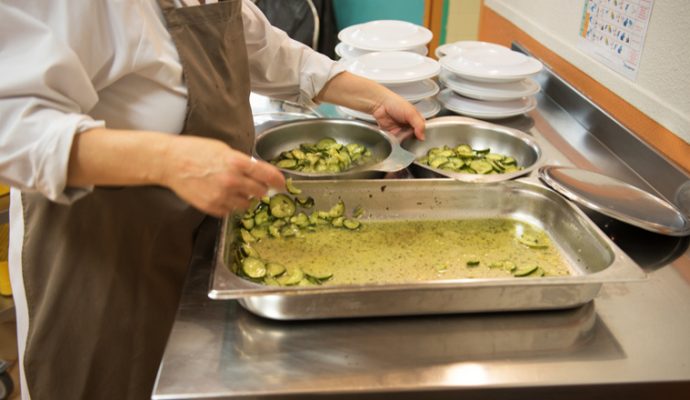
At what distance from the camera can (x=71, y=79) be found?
2.61 feet

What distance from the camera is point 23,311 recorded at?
1.02 metres

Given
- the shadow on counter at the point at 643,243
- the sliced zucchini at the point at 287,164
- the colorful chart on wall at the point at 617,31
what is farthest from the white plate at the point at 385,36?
the shadow on counter at the point at 643,243

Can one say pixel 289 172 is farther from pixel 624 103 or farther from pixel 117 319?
pixel 624 103

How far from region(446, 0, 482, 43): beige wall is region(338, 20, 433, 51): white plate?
1.34 metres

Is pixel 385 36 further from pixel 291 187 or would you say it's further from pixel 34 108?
pixel 34 108

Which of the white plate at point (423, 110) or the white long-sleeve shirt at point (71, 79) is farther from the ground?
the white long-sleeve shirt at point (71, 79)

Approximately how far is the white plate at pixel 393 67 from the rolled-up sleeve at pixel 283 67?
18 centimetres

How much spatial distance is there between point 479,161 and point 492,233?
0.29 m

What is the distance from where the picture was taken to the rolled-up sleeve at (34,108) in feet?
2.47

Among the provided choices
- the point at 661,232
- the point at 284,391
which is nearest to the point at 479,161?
the point at 661,232

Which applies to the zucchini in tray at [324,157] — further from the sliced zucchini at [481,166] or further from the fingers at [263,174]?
the fingers at [263,174]

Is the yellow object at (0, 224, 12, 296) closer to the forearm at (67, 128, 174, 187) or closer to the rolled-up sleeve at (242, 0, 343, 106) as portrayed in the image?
the rolled-up sleeve at (242, 0, 343, 106)

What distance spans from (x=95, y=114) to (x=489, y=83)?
3.61 feet

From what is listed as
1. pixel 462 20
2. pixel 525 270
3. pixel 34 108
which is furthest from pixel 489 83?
pixel 462 20
